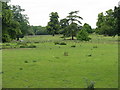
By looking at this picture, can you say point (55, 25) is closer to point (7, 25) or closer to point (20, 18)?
point (20, 18)

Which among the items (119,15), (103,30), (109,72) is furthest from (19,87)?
(103,30)

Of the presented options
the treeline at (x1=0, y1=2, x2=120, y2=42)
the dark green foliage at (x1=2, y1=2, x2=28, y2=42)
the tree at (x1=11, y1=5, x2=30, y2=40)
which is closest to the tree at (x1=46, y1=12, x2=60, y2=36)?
the treeline at (x1=0, y1=2, x2=120, y2=42)

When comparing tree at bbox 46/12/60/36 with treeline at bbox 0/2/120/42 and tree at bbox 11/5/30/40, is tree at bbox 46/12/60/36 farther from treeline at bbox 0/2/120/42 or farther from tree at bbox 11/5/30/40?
tree at bbox 11/5/30/40

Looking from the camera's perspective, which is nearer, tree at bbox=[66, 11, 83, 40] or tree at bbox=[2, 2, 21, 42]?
tree at bbox=[2, 2, 21, 42]

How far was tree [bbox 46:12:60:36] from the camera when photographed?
107 metres

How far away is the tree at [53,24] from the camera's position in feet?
351

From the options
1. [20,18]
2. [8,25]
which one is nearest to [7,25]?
[8,25]

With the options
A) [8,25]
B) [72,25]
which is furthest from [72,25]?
[8,25]

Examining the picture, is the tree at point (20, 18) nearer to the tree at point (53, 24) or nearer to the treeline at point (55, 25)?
the treeline at point (55, 25)

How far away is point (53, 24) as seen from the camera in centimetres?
10931

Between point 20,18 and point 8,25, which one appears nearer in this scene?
point 8,25

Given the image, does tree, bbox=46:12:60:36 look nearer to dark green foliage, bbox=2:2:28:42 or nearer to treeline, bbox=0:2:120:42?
treeline, bbox=0:2:120:42

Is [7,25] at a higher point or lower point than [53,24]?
lower

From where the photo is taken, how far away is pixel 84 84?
10.4 metres
